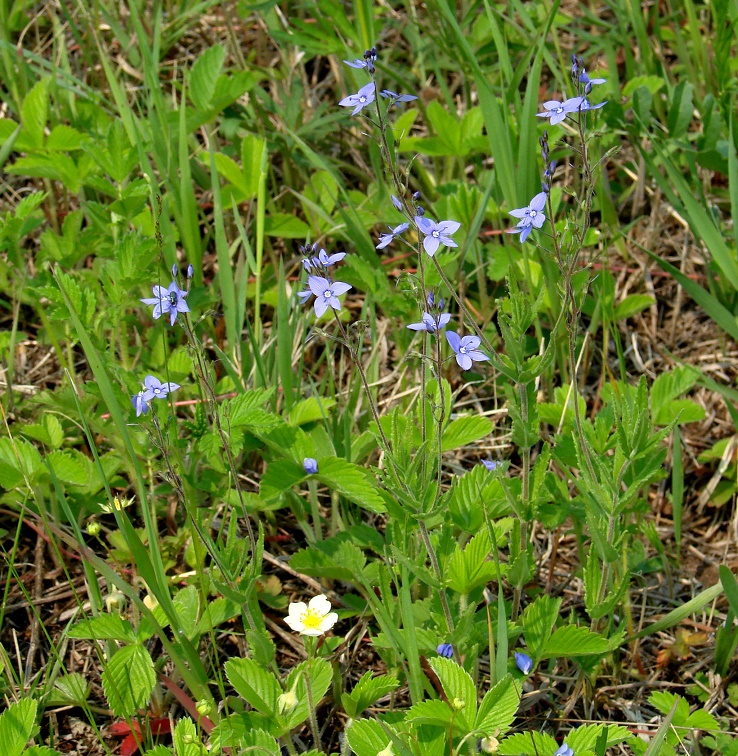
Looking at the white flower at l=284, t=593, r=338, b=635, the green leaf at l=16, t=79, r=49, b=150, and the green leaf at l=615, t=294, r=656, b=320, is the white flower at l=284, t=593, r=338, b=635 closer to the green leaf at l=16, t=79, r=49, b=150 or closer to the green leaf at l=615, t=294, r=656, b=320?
the green leaf at l=615, t=294, r=656, b=320

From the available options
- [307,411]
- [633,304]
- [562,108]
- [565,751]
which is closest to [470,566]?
[565,751]

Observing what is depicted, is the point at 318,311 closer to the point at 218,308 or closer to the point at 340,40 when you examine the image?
the point at 218,308

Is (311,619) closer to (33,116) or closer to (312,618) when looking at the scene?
(312,618)

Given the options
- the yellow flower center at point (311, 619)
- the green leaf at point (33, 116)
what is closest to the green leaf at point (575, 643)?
the yellow flower center at point (311, 619)

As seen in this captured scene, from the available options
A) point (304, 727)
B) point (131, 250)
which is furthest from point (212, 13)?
point (304, 727)

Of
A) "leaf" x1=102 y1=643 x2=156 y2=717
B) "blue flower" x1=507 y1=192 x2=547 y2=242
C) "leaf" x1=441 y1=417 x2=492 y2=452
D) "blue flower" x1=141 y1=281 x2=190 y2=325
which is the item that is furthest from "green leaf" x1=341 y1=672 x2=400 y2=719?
"blue flower" x1=507 y1=192 x2=547 y2=242
